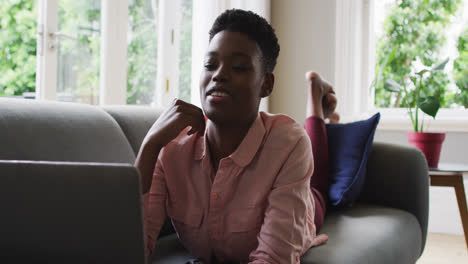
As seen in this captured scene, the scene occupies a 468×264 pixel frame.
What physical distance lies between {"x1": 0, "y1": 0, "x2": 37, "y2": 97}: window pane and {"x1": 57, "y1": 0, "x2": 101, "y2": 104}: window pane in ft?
0.60

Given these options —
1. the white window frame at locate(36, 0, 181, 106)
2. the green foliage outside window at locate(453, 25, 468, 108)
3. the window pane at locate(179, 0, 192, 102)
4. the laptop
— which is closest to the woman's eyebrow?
the laptop

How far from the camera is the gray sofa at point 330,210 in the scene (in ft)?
3.51

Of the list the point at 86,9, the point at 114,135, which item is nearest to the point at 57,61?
the point at 86,9

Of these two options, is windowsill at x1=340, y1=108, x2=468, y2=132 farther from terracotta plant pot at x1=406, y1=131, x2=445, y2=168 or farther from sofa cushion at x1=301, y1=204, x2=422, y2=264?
sofa cushion at x1=301, y1=204, x2=422, y2=264

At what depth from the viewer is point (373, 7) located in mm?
3656

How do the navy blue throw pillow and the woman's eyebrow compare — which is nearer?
the woman's eyebrow

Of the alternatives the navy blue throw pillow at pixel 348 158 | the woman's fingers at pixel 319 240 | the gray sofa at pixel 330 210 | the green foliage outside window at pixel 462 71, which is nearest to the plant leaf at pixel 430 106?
the gray sofa at pixel 330 210

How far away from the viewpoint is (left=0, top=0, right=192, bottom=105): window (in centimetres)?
222

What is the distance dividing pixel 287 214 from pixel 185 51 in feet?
7.90

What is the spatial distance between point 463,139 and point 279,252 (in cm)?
277

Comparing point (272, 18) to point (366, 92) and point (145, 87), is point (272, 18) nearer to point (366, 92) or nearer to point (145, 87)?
point (366, 92)

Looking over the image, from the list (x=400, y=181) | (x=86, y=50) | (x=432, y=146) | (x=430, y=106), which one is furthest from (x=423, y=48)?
(x=86, y=50)

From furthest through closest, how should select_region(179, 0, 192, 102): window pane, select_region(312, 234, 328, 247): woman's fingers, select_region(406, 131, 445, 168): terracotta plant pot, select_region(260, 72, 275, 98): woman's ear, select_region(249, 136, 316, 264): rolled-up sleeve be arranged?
1. select_region(179, 0, 192, 102): window pane
2. select_region(406, 131, 445, 168): terracotta plant pot
3. select_region(312, 234, 328, 247): woman's fingers
4. select_region(260, 72, 275, 98): woman's ear
5. select_region(249, 136, 316, 264): rolled-up sleeve

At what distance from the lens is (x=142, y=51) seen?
283 centimetres
